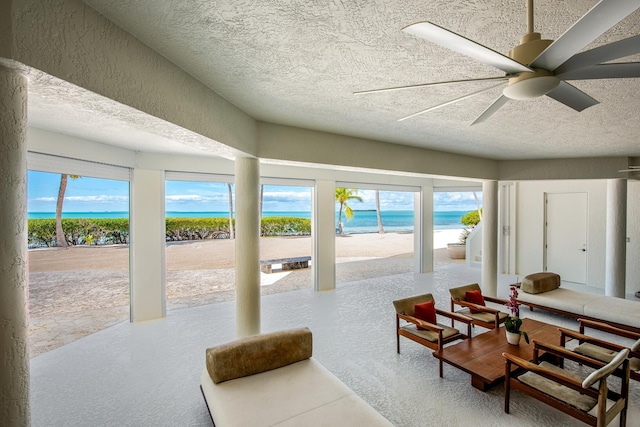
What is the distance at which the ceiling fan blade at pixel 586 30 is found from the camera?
3.01 feet

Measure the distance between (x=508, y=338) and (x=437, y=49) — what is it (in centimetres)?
329

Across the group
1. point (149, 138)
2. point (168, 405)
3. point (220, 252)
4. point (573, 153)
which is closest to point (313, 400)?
point (168, 405)

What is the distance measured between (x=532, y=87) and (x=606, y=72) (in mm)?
378

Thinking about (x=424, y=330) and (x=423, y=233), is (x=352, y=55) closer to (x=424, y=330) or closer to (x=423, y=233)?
(x=424, y=330)

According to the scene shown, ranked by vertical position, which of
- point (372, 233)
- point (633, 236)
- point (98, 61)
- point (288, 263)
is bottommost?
point (372, 233)

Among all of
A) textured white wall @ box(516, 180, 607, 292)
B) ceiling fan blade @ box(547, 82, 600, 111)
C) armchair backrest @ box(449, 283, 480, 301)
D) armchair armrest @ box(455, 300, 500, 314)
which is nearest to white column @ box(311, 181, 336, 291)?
armchair backrest @ box(449, 283, 480, 301)

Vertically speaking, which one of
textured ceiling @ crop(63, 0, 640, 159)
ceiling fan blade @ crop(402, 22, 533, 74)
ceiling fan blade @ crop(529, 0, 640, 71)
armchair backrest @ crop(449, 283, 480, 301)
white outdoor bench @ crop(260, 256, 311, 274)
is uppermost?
textured ceiling @ crop(63, 0, 640, 159)

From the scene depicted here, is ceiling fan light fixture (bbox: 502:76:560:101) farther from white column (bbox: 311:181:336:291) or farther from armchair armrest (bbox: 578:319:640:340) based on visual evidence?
white column (bbox: 311:181:336:291)

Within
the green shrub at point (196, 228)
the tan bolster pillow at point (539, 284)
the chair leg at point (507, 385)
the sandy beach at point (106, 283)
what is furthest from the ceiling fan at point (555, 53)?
A: the green shrub at point (196, 228)

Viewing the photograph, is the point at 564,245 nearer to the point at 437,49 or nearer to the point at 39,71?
the point at 437,49

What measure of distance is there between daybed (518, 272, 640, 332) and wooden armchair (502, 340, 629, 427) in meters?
2.40

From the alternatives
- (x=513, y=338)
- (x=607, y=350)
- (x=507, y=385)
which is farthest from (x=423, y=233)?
(x=507, y=385)

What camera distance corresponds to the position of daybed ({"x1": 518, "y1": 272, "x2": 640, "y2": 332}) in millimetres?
4220

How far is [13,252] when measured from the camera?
1.25m
